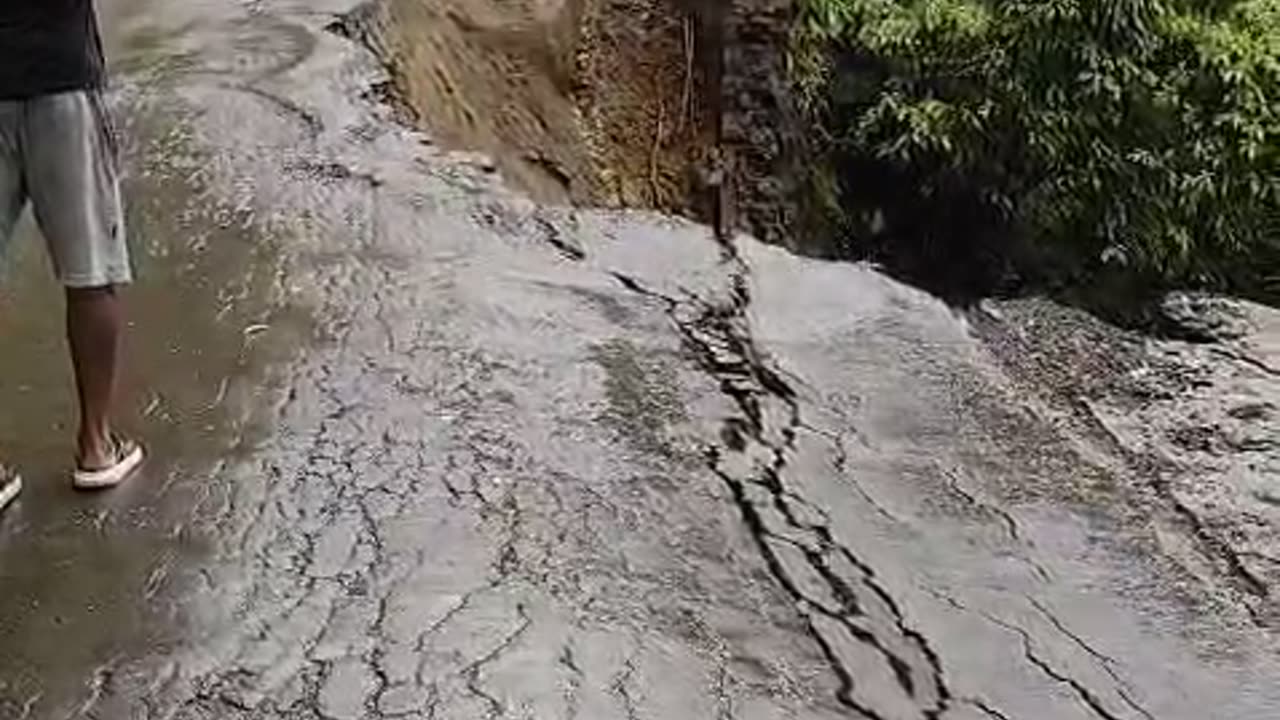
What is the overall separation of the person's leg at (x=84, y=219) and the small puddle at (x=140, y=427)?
28 centimetres

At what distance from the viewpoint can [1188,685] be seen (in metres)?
3.76

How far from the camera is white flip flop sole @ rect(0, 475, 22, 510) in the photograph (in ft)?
13.5

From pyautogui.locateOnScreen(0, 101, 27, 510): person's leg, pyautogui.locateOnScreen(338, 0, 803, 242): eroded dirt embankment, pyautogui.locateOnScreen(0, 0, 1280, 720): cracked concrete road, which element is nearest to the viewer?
pyautogui.locateOnScreen(0, 0, 1280, 720): cracked concrete road

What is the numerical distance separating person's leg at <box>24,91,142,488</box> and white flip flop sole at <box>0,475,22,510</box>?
0.24 meters

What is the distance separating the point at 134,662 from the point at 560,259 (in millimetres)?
2679

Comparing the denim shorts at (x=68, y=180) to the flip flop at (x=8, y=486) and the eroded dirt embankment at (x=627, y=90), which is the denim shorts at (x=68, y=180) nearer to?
the flip flop at (x=8, y=486)

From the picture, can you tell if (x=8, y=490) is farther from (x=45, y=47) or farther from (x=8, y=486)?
(x=45, y=47)

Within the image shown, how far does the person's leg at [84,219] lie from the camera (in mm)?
3812

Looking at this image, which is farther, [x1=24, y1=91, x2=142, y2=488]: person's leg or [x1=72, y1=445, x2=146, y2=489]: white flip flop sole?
[x1=72, y1=445, x2=146, y2=489]: white flip flop sole

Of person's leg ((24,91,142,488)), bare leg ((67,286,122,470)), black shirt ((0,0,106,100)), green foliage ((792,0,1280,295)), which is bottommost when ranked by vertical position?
green foliage ((792,0,1280,295))

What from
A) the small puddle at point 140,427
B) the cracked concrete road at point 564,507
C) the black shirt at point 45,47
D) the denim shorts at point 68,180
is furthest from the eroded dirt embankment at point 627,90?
the black shirt at point 45,47

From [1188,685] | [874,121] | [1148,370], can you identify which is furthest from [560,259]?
[874,121]

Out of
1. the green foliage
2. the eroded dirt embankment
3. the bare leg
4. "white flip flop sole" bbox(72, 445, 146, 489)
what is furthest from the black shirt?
the green foliage

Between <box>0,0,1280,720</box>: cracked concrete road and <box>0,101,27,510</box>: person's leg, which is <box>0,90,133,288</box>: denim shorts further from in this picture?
<box>0,0,1280,720</box>: cracked concrete road
